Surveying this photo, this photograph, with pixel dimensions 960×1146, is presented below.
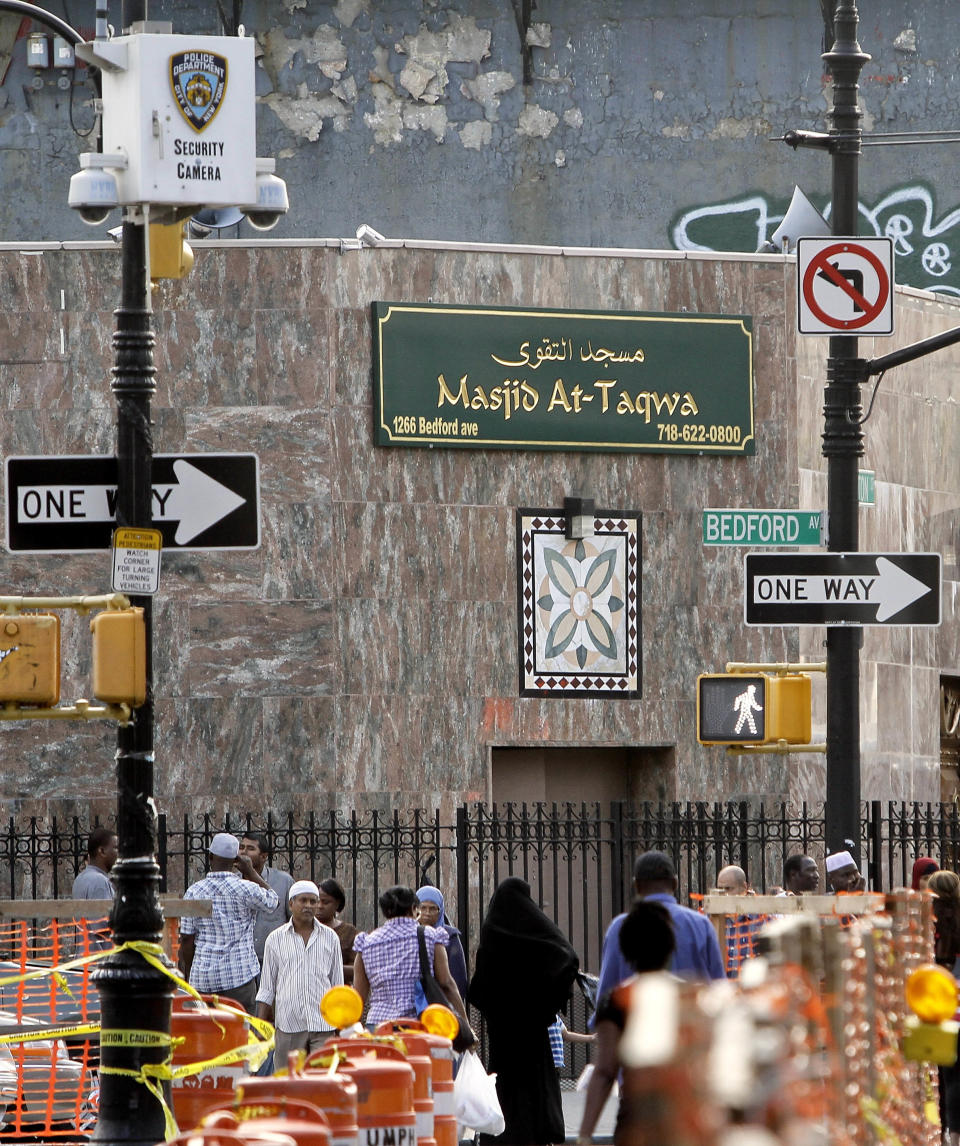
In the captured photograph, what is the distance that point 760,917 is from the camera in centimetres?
1387

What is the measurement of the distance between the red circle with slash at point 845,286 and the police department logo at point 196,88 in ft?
14.0

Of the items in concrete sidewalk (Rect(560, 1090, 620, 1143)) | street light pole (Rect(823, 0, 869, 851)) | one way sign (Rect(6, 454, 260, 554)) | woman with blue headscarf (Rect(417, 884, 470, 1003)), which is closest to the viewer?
one way sign (Rect(6, 454, 260, 554))

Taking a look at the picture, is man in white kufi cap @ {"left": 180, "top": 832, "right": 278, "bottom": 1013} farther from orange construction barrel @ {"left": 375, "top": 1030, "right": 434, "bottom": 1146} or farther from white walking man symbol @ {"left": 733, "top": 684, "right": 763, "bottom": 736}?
orange construction barrel @ {"left": 375, "top": 1030, "right": 434, "bottom": 1146}

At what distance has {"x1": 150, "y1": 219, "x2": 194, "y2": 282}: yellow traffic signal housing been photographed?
36.2ft

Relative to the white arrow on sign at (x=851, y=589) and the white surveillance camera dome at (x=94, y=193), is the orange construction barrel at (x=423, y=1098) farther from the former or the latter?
the white arrow on sign at (x=851, y=589)

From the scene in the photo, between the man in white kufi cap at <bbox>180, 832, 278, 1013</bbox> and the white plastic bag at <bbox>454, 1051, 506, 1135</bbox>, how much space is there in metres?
3.39

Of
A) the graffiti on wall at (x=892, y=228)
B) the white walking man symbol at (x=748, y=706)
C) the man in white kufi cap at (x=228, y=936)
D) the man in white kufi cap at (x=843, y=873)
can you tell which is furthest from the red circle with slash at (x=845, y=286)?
the graffiti on wall at (x=892, y=228)

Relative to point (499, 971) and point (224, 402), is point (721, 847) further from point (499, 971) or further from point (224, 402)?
point (499, 971)

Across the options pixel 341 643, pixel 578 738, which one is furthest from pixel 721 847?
pixel 341 643

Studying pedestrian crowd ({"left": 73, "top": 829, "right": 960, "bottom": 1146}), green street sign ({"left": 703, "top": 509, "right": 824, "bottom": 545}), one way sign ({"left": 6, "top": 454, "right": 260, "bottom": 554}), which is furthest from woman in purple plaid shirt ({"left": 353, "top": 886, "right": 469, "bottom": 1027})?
green street sign ({"left": 703, "top": 509, "right": 824, "bottom": 545})

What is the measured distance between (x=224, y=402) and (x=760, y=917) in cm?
755

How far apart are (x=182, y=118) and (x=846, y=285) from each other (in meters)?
4.62

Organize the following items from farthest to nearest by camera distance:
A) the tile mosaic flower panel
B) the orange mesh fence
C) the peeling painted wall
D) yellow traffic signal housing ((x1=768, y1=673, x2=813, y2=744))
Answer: the peeling painted wall < the tile mosaic flower panel < yellow traffic signal housing ((x1=768, y1=673, x2=813, y2=744)) < the orange mesh fence

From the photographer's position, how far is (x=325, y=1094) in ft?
23.3
